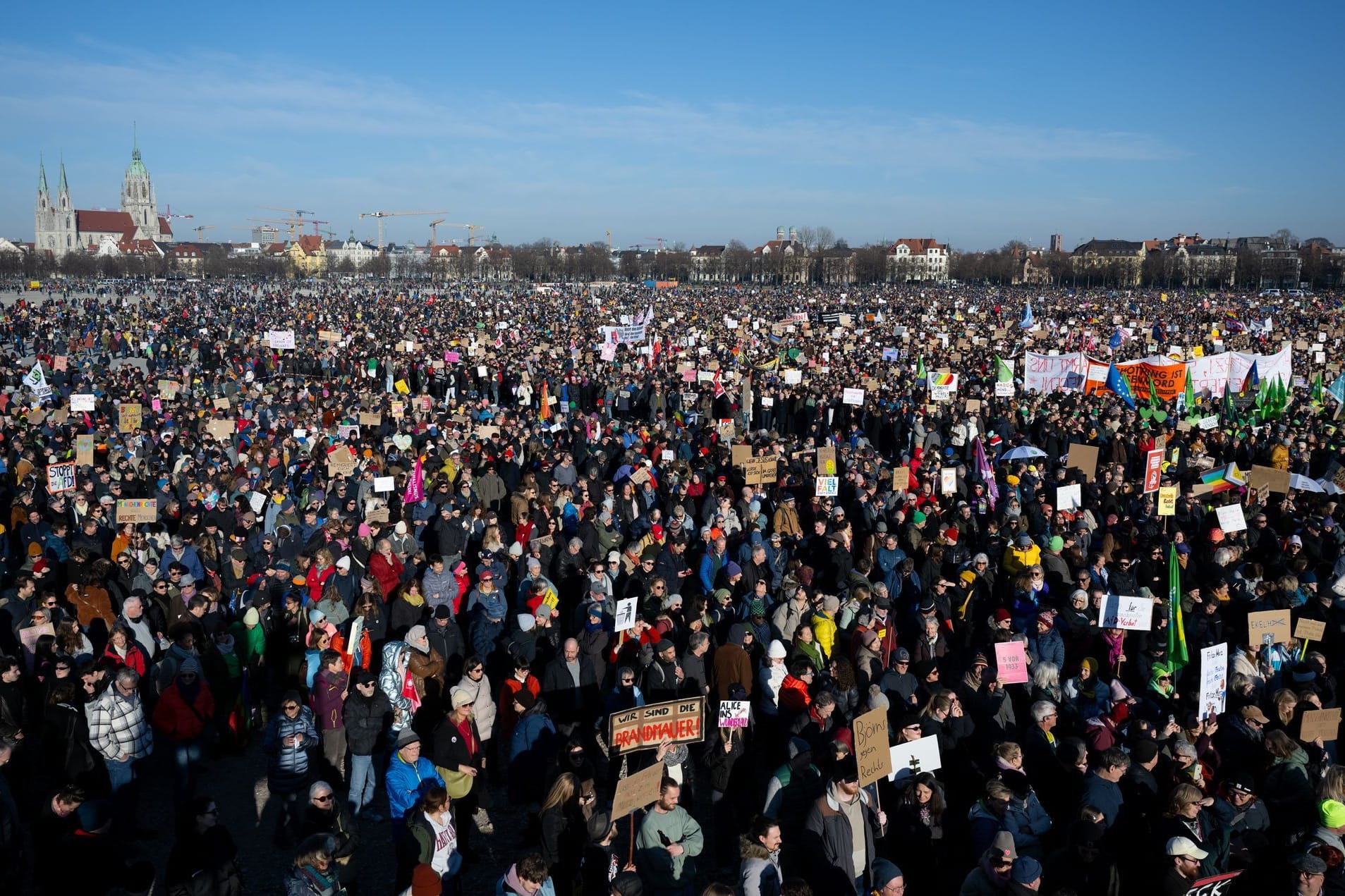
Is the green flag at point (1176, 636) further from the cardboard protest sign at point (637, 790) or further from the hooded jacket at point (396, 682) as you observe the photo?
the hooded jacket at point (396, 682)

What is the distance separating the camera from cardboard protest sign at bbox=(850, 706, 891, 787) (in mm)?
5055

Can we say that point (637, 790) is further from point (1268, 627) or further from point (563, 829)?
point (1268, 627)

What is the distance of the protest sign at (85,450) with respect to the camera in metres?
13.4

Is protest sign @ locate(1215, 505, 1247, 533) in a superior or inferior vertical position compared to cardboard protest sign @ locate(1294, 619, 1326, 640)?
superior

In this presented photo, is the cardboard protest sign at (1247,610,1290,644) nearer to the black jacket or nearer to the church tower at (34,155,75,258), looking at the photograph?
the black jacket

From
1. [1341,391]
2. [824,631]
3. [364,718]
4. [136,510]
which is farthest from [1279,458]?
[136,510]

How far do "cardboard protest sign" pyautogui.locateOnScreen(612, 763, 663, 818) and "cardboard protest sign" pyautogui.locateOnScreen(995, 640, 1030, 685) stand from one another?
2651mm

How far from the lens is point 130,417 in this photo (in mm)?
15719

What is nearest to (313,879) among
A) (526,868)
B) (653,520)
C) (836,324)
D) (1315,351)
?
(526,868)

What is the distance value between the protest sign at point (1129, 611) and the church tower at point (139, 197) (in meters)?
199

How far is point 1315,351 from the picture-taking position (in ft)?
75.9

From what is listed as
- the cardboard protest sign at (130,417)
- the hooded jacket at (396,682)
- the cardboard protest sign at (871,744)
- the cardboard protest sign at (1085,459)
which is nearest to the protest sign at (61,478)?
the cardboard protest sign at (130,417)

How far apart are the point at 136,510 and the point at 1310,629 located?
1056 cm

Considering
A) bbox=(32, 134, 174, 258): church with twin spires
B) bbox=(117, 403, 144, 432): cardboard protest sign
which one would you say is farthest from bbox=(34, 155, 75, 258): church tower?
bbox=(117, 403, 144, 432): cardboard protest sign
